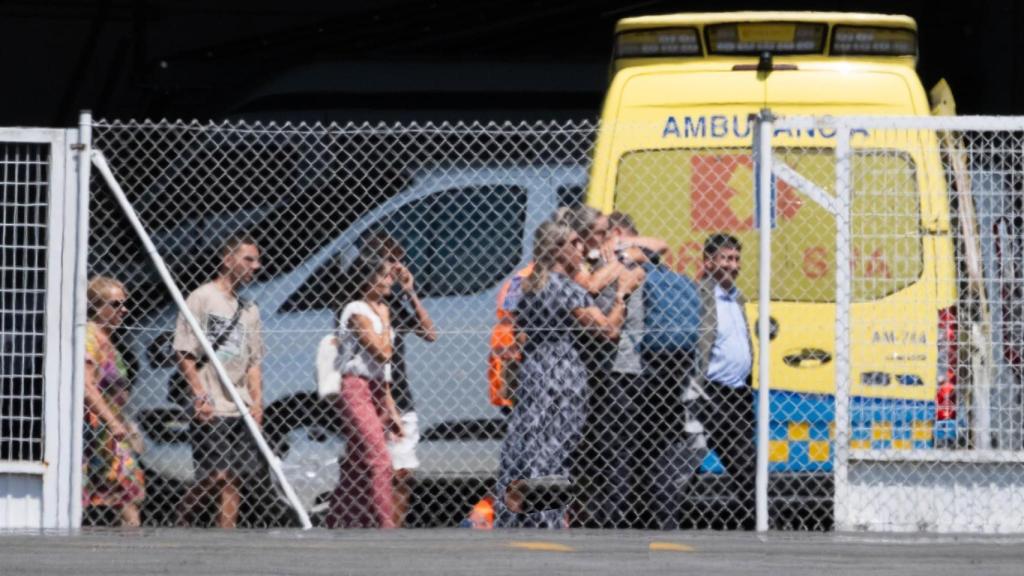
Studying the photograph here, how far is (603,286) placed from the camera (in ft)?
27.7

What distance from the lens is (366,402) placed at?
868 centimetres

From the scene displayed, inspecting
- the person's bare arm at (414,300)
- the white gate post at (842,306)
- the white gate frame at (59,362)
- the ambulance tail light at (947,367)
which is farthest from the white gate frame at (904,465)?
the white gate frame at (59,362)

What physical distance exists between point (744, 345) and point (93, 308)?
2832 mm

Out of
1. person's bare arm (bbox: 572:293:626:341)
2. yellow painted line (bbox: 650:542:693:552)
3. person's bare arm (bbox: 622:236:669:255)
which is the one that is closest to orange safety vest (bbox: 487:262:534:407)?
person's bare arm (bbox: 572:293:626:341)

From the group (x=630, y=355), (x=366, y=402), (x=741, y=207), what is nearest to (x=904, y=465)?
(x=630, y=355)

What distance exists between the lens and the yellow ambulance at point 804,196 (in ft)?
27.0

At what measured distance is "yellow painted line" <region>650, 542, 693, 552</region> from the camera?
7820mm

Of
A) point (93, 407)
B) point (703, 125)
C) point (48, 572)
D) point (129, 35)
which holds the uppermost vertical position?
point (129, 35)

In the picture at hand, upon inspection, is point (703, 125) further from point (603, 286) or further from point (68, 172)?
point (68, 172)

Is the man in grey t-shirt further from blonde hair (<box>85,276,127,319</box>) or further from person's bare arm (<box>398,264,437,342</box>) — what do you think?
person's bare arm (<box>398,264,437,342</box>)

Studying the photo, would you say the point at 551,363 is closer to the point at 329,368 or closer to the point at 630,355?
the point at 630,355

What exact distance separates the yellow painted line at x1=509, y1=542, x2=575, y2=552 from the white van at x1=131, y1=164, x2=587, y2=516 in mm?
863

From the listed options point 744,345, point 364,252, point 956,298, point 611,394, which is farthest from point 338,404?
point 956,298

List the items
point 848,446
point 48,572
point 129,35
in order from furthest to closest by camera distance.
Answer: point 129,35
point 848,446
point 48,572
